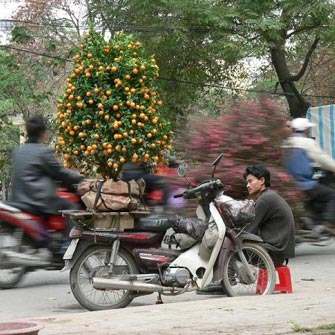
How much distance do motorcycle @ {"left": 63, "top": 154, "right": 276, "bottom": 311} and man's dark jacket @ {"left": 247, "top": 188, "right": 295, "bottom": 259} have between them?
0.28 meters

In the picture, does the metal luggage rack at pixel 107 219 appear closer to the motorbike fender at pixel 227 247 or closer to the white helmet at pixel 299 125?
the motorbike fender at pixel 227 247

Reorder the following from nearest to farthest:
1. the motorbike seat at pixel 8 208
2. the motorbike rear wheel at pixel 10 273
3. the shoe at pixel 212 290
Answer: the shoe at pixel 212 290 → the motorbike seat at pixel 8 208 → the motorbike rear wheel at pixel 10 273

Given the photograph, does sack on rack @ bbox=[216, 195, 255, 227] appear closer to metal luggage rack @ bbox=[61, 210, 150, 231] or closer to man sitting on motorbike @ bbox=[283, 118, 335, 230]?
metal luggage rack @ bbox=[61, 210, 150, 231]

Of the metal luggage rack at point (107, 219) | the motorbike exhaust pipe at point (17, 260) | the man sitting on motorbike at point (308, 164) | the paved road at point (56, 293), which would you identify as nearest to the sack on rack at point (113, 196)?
the metal luggage rack at point (107, 219)

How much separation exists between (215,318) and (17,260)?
2856 mm

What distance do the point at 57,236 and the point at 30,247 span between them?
32cm

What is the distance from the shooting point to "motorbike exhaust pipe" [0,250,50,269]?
327 inches

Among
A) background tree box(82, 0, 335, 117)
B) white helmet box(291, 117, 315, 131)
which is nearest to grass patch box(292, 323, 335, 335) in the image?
white helmet box(291, 117, 315, 131)

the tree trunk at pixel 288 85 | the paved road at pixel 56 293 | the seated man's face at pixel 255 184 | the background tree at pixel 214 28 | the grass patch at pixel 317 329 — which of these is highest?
the background tree at pixel 214 28

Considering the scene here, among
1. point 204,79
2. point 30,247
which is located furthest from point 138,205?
point 204,79

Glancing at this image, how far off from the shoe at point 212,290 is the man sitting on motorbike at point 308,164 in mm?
3017

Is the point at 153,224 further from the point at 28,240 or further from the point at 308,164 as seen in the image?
the point at 308,164

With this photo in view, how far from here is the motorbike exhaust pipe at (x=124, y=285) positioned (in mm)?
→ 7140

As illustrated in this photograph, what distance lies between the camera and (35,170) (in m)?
8.51
